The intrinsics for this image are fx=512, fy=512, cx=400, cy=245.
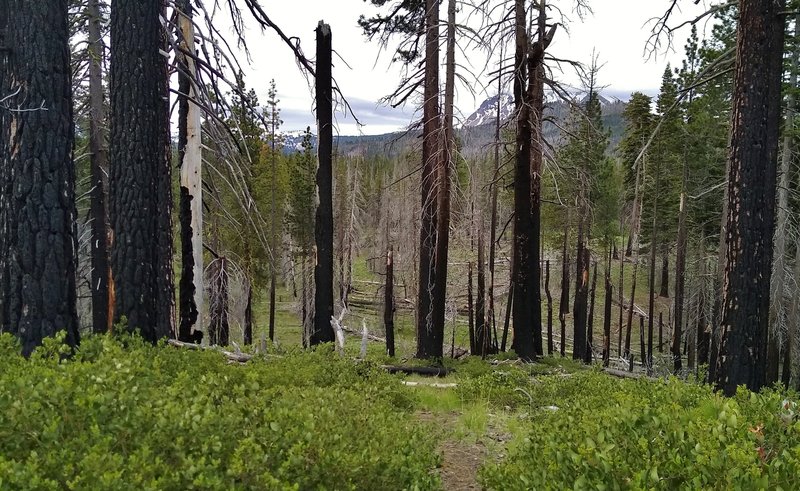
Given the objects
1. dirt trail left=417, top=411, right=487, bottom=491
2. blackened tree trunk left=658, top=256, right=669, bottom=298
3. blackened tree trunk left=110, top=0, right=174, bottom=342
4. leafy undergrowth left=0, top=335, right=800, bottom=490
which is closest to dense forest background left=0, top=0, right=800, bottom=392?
blackened tree trunk left=110, top=0, right=174, bottom=342

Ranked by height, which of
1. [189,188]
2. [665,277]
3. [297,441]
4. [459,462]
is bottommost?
[665,277]

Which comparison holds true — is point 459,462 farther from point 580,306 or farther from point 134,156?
point 580,306

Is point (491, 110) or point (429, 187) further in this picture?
point (429, 187)

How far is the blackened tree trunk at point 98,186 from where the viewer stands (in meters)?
11.3

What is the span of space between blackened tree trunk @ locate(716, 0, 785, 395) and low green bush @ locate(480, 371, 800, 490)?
3.16 meters

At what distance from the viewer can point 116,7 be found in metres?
5.64

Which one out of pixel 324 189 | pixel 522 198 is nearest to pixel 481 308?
pixel 522 198

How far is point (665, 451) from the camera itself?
2594 millimetres

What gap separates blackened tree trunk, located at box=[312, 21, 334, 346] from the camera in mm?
9008

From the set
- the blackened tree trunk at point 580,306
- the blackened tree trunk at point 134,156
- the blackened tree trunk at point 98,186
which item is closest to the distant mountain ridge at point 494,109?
the blackened tree trunk at point 134,156

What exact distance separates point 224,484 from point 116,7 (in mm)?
5493

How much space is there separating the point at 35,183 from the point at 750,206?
312 inches

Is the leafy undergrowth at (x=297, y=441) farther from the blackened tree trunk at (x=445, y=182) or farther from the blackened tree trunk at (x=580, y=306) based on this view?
the blackened tree trunk at (x=580, y=306)

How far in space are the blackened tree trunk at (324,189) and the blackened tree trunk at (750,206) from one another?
20.0ft
